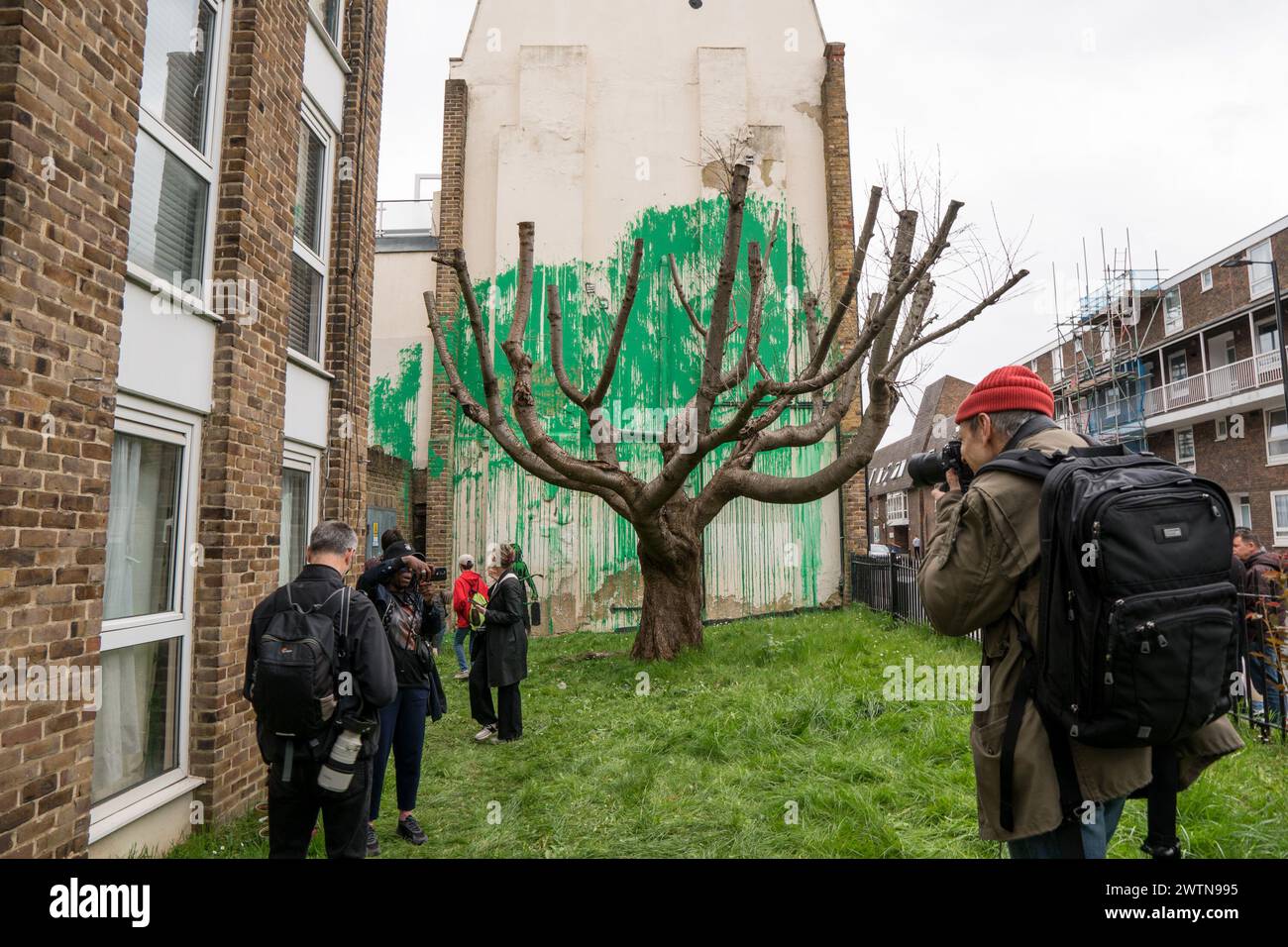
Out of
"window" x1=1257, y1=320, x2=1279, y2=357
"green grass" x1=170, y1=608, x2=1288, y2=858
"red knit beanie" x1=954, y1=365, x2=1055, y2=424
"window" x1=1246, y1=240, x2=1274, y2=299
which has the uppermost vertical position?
"window" x1=1246, y1=240, x2=1274, y2=299

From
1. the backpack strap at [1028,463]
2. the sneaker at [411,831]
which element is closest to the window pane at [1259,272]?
the backpack strap at [1028,463]

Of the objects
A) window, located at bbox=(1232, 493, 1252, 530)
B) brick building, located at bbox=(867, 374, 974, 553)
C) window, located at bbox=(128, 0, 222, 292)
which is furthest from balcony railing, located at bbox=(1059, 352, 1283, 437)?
window, located at bbox=(128, 0, 222, 292)

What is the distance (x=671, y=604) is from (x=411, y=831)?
5.64 metres

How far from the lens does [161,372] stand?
4430 millimetres

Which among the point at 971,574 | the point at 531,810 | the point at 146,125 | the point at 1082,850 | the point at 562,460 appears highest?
the point at 146,125

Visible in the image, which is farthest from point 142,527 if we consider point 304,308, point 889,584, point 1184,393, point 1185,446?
point 1185,446

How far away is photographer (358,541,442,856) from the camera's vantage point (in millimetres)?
4648

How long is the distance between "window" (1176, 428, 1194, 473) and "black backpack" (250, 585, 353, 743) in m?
34.6

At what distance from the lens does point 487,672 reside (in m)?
7.04

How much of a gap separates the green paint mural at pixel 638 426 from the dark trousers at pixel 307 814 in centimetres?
1146

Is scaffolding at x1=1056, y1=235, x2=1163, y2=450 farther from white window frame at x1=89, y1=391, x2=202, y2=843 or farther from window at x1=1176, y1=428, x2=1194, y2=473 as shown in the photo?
white window frame at x1=89, y1=391, x2=202, y2=843
